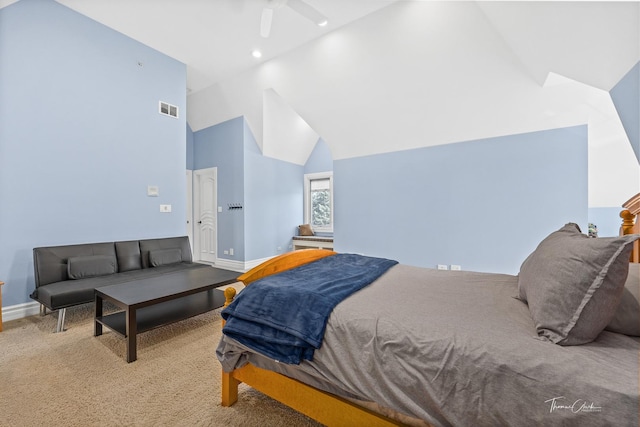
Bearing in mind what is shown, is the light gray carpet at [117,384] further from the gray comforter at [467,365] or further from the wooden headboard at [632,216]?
the wooden headboard at [632,216]

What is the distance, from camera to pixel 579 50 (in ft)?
6.47

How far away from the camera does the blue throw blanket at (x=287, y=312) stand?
1.12 meters

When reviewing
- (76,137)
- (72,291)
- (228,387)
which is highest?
(76,137)

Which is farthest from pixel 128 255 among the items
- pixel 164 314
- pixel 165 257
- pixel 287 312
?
pixel 287 312

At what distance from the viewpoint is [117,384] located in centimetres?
168

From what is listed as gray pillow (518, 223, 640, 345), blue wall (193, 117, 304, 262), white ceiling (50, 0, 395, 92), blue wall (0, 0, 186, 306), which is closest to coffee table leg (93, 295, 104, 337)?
blue wall (0, 0, 186, 306)

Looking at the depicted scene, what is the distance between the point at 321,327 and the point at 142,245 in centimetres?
338

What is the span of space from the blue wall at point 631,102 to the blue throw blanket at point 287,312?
6.36ft

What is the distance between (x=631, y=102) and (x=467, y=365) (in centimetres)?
210

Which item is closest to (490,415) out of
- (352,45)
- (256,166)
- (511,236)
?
(511,236)

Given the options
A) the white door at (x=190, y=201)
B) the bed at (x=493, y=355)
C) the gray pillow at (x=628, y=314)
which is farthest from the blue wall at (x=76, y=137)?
the gray pillow at (x=628, y=314)

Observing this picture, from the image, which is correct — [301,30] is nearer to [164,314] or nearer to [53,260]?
[164,314]

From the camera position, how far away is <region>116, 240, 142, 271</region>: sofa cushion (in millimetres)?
3266

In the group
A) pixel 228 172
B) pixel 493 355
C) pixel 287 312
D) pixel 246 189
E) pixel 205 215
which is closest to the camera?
pixel 493 355
